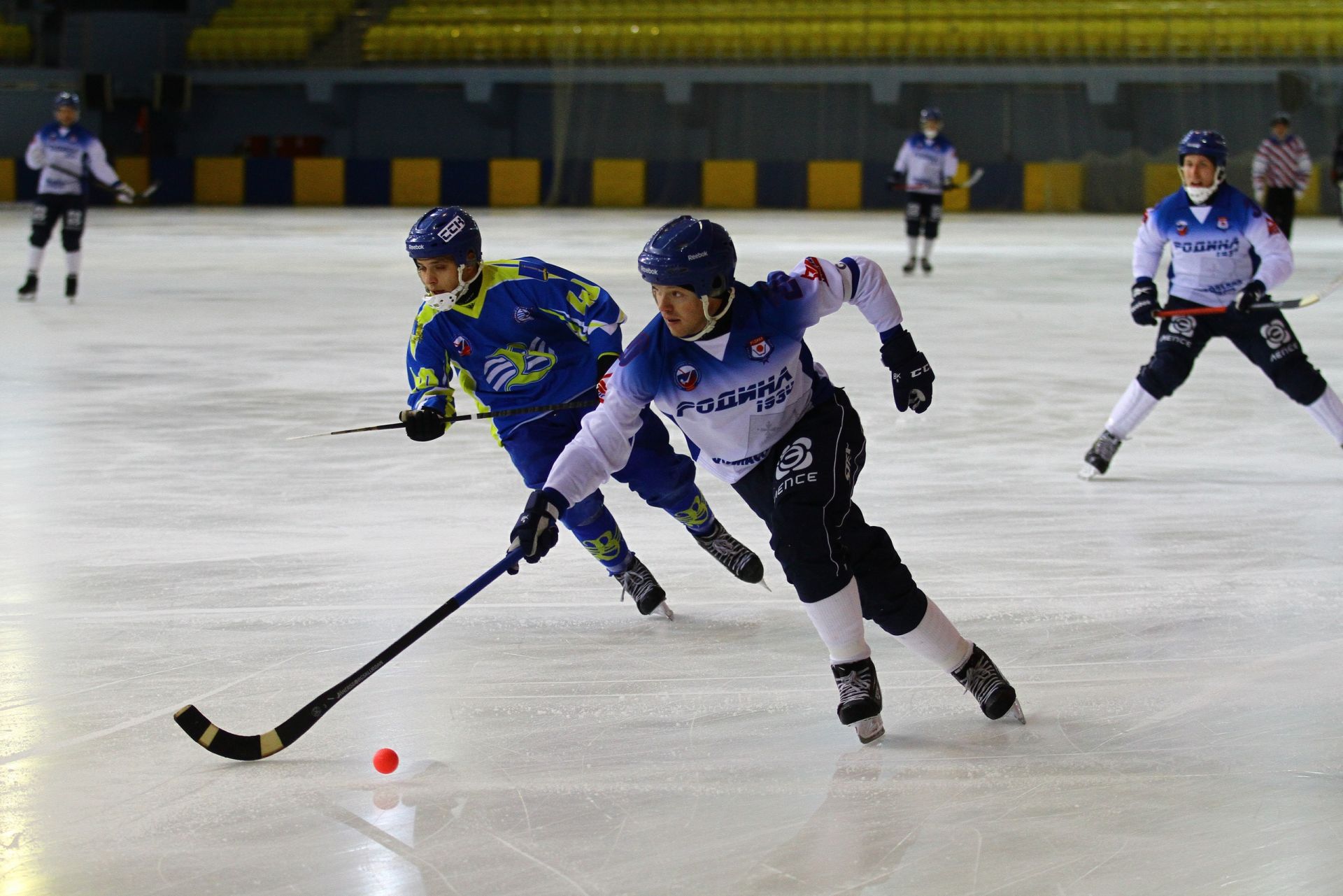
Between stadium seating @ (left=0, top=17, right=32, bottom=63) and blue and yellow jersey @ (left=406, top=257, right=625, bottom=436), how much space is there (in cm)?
2647

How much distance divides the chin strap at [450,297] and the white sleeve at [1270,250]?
3284 millimetres

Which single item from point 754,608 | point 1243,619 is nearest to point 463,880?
point 754,608

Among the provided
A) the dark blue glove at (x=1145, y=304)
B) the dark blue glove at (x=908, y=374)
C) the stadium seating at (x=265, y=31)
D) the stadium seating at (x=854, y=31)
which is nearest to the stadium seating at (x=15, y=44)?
the stadium seating at (x=265, y=31)

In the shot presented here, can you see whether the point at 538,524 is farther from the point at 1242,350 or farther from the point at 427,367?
the point at 1242,350

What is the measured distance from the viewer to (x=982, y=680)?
3.40m

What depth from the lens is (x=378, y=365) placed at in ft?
29.2

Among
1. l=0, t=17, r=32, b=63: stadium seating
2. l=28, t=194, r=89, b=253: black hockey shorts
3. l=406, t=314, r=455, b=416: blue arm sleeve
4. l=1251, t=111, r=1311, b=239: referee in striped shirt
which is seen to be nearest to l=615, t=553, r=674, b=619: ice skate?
l=406, t=314, r=455, b=416: blue arm sleeve

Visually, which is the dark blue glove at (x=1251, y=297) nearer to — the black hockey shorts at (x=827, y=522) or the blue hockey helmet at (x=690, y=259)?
the black hockey shorts at (x=827, y=522)

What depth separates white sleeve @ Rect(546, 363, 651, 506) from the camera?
323 cm

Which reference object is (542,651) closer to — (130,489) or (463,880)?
(463,880)

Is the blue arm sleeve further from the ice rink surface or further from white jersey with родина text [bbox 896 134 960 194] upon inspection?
white jersey with родина text [bbox 896 134 960 194]

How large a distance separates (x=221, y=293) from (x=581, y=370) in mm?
9056

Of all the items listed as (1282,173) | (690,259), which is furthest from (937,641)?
(1282,173)

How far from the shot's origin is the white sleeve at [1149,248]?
6133mm
